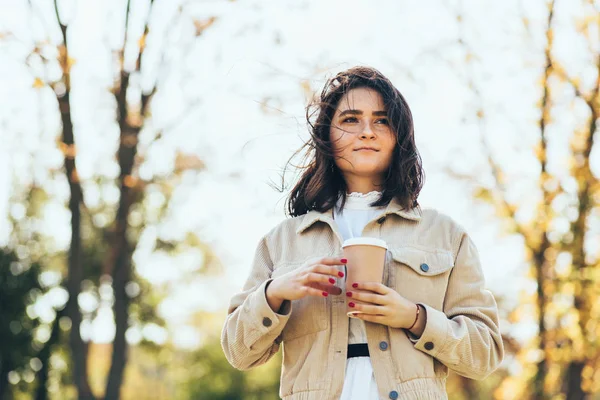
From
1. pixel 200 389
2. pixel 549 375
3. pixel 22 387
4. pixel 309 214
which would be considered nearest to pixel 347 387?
pixel 309 214

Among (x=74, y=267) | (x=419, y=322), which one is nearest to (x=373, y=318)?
(x=419, y=322)

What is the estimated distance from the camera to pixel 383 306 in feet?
9.44

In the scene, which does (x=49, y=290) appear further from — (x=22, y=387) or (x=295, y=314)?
(x=295, y=314)

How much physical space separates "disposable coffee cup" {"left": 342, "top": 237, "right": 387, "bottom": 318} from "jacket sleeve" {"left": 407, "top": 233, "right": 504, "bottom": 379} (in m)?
0.27

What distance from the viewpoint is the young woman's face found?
3383 mm

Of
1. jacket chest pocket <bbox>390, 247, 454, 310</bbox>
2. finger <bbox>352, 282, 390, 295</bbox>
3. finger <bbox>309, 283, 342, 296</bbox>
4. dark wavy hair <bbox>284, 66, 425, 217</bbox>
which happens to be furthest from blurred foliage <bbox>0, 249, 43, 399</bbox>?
finger <bbox>352, 282, 390, 295</bbox>

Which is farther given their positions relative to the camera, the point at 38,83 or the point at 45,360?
the point at 45,360

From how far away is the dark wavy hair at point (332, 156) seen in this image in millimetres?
3400

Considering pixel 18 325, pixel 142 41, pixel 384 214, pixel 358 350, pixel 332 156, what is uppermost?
pixel 142 41

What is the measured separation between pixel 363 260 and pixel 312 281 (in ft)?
0.59

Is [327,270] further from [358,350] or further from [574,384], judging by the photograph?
[574,384]

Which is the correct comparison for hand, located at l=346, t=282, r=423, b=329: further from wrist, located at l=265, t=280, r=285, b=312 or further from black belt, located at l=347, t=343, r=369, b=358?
wrist, located at l=265, t=280, r=285, b=312

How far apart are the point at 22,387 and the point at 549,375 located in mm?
16364

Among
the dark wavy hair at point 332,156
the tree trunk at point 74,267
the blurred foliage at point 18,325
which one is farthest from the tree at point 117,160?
the blurred foliage at point 18,325
